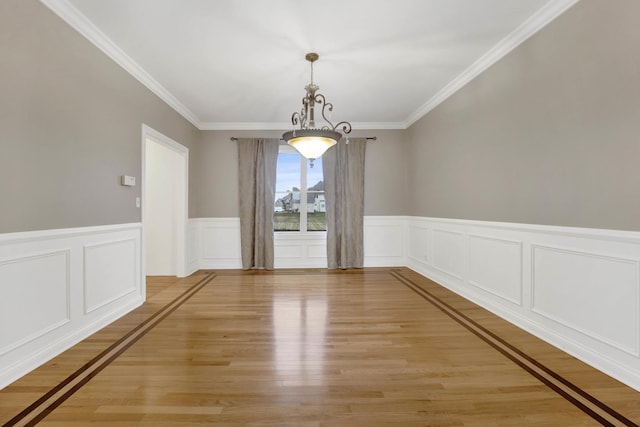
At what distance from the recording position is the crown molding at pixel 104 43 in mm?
2301

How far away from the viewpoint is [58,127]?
233 centimetres

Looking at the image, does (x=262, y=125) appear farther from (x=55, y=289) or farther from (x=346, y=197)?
(x=55, y=289)

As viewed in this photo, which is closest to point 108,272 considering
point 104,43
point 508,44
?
point 104,43

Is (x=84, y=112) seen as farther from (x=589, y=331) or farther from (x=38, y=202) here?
(x=589, y=331)

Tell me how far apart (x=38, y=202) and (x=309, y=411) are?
7.96 ft

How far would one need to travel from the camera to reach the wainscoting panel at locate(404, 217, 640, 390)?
1.90 metres

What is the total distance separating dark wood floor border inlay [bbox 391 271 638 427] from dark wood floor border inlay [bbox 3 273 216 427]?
3.06 metres

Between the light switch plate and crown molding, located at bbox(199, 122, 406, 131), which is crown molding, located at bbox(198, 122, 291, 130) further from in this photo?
the light switch plate

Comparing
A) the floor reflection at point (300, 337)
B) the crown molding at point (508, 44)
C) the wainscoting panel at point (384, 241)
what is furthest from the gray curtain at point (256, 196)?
the crown molding at point (508, 44)

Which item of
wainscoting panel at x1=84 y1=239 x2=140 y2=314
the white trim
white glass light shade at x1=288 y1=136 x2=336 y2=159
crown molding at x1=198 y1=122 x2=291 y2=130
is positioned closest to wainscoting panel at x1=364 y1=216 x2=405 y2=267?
the white trim

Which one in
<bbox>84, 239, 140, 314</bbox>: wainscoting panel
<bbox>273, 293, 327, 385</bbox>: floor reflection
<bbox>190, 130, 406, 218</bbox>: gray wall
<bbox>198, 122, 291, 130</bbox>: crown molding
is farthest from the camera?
<bbox>190, 130, 406, 218</bbox>: gray wall

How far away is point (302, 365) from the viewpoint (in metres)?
2.14

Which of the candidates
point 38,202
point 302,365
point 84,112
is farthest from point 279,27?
point 302,365

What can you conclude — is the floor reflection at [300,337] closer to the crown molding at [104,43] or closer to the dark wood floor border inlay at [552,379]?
the dark wood floor border inlay at [552,379]
